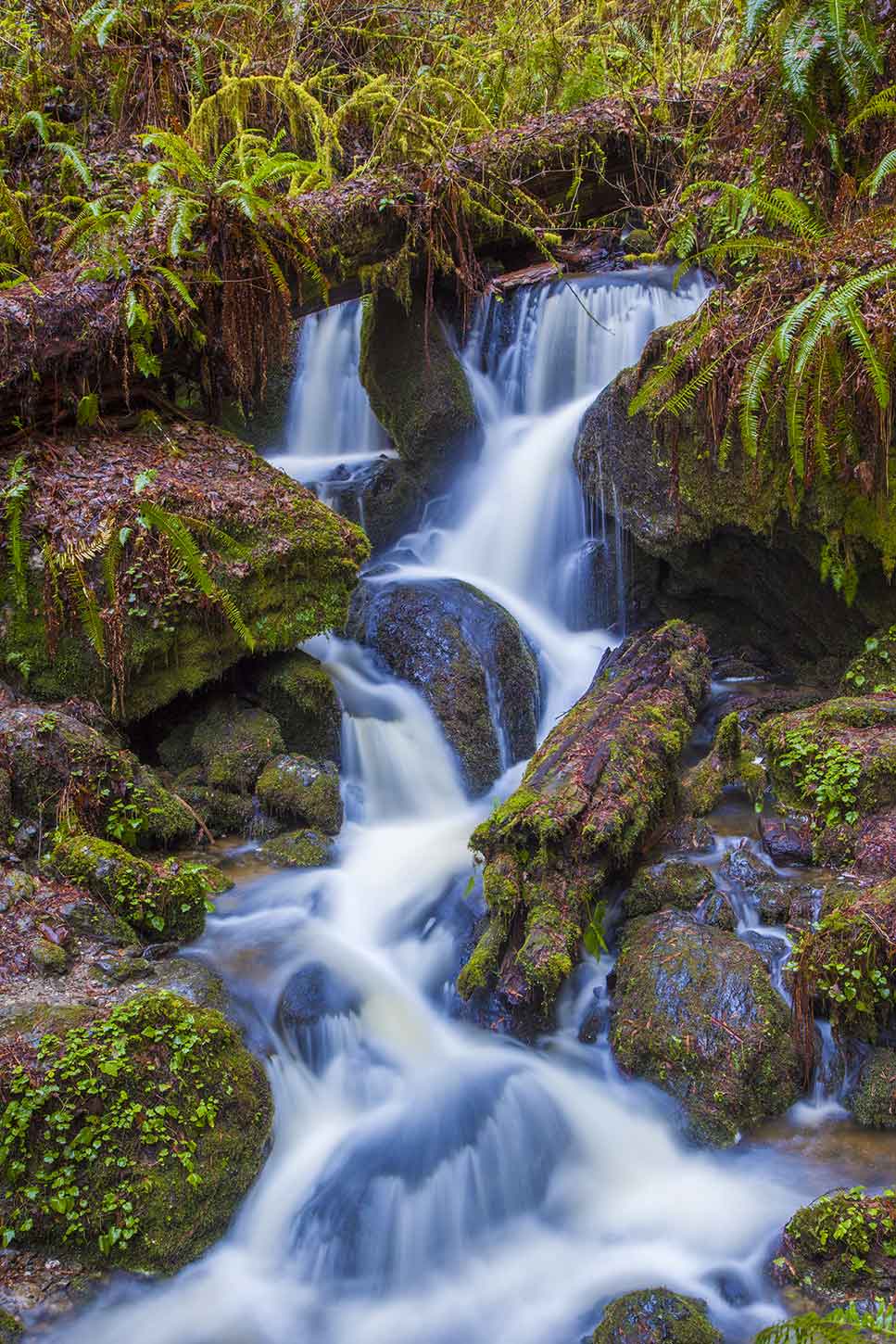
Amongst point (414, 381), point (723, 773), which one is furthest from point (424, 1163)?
point (414, 381)

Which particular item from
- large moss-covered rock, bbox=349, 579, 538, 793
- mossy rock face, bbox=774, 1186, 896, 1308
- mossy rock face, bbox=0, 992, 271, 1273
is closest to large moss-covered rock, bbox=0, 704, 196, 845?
mossy rock face, bbox=0, 992, 271, 1273

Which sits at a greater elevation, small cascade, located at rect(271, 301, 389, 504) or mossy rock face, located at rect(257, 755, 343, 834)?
small cascade, located at rect(271, 301, 389, 504)

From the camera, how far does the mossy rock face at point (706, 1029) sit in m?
3.91

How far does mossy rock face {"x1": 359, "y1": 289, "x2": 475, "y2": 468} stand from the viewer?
9.42 meters

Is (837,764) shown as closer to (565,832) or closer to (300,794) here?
(565,832)

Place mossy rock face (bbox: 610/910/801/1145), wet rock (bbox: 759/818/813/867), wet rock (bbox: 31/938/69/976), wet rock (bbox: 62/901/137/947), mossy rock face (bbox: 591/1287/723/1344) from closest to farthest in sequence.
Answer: mossy rock face (bbox: 591/1287/723/1344) < mossy rock face (bbox: 610/910/801/1145) < wet rock (bbox: 31/938/69/976) < wet rock (bbox: 62/901/137/947) < wet rock (bbox: 759/818/813/867)

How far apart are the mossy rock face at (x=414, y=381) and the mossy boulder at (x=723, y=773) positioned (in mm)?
4775

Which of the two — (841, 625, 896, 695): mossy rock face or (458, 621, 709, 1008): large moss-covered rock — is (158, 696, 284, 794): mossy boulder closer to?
(458, 621, 709, 1008): large moss-covered rock

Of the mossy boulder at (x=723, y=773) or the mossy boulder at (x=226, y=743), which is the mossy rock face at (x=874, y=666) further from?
the mossy boulder at (x=226, y=743)

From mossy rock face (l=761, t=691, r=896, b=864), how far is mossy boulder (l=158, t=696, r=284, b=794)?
3.30 m

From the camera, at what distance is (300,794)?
6.09 meters

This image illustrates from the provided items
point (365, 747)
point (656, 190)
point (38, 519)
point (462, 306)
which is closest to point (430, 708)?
point (365, 747)

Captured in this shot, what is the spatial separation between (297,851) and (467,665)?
6.88 feet

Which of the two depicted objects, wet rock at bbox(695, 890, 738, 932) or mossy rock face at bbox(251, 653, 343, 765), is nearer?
wet rock at bbox(695, 890, 738, 932)
